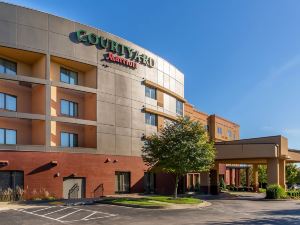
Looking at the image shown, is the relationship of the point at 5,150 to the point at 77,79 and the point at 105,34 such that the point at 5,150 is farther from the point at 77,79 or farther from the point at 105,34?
the point at 105,34

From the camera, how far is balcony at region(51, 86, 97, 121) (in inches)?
1621

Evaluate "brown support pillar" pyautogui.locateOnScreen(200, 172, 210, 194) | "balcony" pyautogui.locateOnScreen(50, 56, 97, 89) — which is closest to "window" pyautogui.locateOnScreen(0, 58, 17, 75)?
"balcony" pyautogui.locateOnScreen(50, 56, 97, 89)

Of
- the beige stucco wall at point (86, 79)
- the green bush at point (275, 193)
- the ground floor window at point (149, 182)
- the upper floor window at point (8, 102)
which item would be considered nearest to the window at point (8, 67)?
the beige stucco wall at point (86, 79)

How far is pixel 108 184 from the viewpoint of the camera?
43344 mm

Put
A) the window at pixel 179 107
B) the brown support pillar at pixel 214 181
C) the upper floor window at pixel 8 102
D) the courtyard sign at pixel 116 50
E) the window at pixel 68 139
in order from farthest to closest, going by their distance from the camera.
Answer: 1. the window at pixel 179 107
2. the brown support pillar at pixel 214 181
3. the courtyard sign at pixel 116 50
4. the window at pixel 68 139
5. the upper floor window at pixel 8 102

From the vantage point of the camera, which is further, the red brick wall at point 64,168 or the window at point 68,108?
the window at point 68,108

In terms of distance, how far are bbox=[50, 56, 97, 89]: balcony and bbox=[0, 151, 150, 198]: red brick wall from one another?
7.20 metres

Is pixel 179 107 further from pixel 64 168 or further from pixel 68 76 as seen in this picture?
pixel 64 168

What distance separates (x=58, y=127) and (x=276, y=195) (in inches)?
923

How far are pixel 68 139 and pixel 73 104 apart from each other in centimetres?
375

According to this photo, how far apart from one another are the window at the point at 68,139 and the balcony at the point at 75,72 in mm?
5100

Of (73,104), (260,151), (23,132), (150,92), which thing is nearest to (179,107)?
(150,92)

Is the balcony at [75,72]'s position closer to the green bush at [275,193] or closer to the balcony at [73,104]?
the balcony at [73,104]

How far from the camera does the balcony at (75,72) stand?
134 ft
